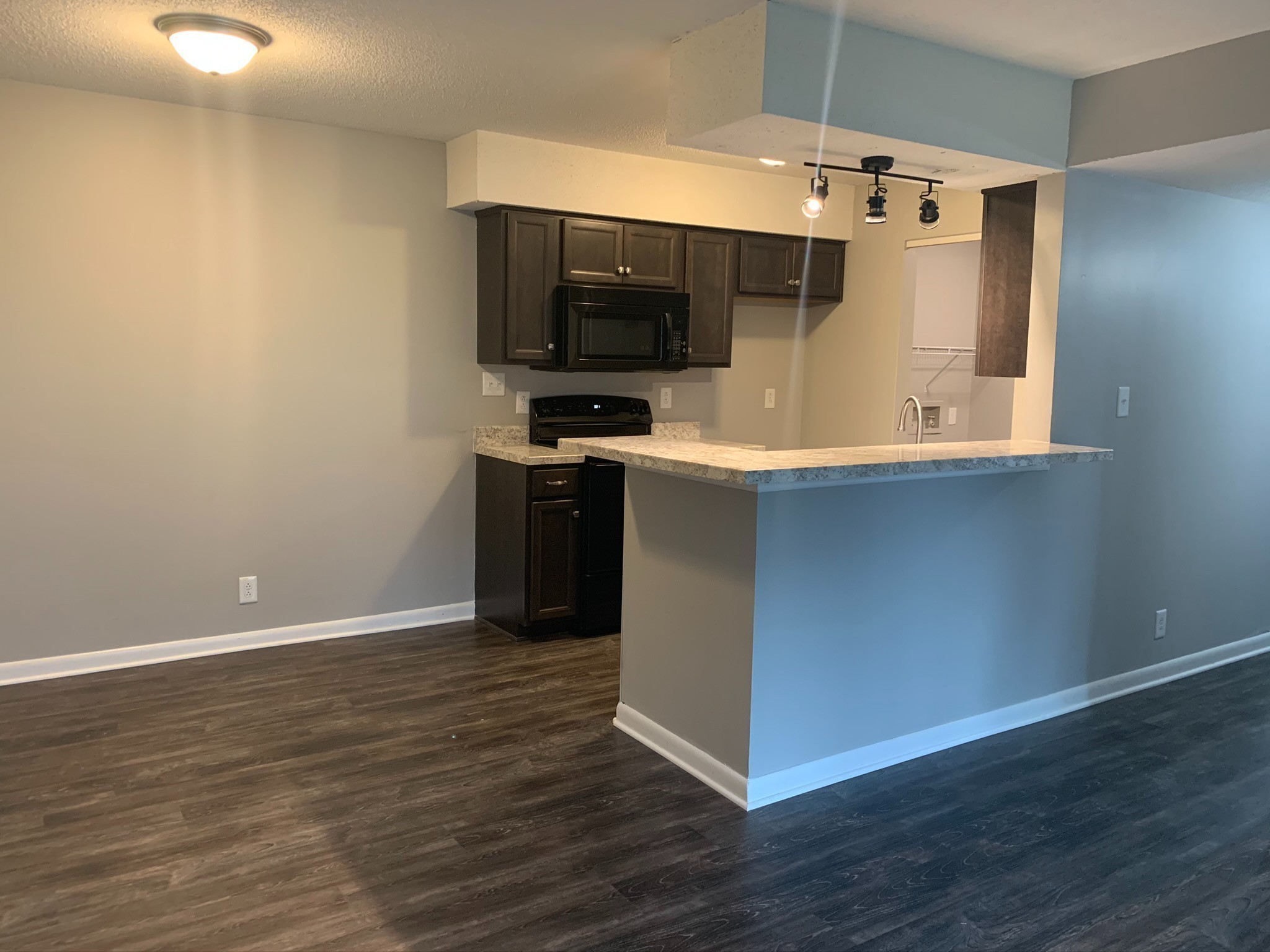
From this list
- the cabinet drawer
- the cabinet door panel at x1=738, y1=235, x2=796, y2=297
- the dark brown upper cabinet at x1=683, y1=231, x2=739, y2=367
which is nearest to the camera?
the cabinet drawer

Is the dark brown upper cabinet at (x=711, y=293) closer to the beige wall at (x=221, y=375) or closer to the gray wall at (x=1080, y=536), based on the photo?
the beige wall at (x=221, y=375)

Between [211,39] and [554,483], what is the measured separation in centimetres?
223

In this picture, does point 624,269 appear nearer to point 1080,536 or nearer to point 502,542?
point 502,542

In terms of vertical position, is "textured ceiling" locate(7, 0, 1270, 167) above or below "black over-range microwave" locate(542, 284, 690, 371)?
above

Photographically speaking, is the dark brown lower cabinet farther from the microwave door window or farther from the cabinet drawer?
the microwave door window

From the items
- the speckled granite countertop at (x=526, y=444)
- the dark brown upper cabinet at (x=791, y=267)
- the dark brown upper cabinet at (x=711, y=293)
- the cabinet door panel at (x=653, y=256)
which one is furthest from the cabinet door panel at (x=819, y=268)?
the speckled granite countertop at (x=526, y=444)

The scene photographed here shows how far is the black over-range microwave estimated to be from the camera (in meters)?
4.60

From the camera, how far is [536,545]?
4.39 metres

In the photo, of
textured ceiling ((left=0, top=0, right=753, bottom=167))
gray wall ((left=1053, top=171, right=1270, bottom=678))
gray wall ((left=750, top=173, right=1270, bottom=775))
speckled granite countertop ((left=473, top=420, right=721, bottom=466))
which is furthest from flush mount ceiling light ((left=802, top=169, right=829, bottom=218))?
speckled granite countertop ((left=473, top=420, right=721, bottom=466))

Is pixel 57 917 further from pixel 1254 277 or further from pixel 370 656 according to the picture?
pixel 1254 277

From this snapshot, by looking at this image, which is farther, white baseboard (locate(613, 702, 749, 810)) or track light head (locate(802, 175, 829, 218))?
track light head (locate(802, 175, 829, 218))

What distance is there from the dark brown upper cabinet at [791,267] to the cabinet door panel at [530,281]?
117cm

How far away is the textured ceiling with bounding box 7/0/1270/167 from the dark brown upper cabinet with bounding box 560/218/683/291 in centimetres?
66

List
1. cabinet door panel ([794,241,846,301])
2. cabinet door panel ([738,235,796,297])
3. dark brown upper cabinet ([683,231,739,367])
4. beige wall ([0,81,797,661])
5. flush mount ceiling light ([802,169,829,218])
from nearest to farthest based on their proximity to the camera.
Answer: flush mount ceiling light ([802,169,829,218]) < beige wall ([0,81,797,661]) < dark brown upper cabinet ([683,231,739,367]) < cabinet door panel ([738,235,796,297]) < cabinet door panel ([794,241,846,301])
